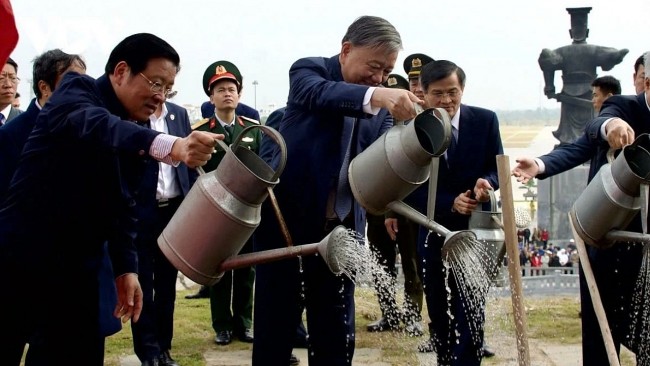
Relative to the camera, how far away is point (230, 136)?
276 inches

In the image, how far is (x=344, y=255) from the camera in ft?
11.7

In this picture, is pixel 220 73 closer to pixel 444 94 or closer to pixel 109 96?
pixel 444 94

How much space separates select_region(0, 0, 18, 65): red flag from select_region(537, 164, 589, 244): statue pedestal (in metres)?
19.8

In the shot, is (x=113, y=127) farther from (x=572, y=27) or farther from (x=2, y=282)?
(x=572, y=27)

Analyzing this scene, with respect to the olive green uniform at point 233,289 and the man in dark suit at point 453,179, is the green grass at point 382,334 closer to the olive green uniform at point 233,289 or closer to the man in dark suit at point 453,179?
the olive green uniform at point 233,289

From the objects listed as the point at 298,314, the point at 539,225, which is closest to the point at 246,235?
the point at 298,314

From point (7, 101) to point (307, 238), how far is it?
3.03 meters

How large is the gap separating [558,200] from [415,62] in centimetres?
1747

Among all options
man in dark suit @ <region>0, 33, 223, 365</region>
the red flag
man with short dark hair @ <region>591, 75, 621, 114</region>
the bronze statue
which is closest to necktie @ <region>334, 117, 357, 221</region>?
man in dark suit @ <region>0, 33, 223, 365</region>

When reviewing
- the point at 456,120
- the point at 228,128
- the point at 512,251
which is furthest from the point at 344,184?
the point at 228,128

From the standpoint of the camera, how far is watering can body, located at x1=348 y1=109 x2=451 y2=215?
11.9 feet

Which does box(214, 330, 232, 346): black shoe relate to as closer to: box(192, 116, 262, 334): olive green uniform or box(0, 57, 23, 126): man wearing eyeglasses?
box(192, 116, 262, 334): olive green uniform

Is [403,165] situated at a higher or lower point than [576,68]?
lower

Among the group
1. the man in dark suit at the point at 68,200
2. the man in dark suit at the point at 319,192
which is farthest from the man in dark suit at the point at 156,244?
the man in dark suit at the point at 68,200
